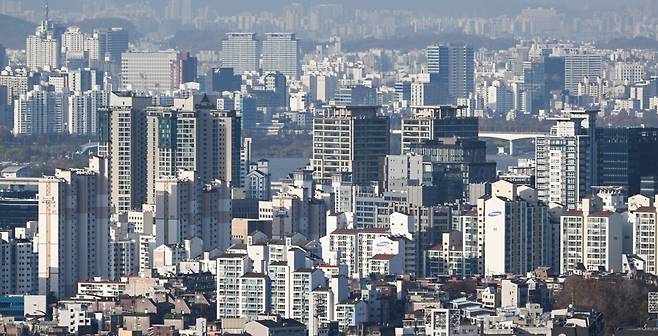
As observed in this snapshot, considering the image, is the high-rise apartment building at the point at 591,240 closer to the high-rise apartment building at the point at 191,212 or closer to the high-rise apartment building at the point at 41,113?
the high-rise apartment building at the point at 191,212

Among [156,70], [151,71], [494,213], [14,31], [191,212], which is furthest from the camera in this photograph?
[14,31]

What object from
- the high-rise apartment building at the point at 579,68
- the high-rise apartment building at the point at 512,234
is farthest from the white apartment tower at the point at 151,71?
the high-rise apartment building at the point at 512,234

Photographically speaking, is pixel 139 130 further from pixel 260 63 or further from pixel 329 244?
pixel 260 63

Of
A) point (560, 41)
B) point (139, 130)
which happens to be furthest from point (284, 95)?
point (139, 130)

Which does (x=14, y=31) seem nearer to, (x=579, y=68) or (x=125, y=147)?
(x=579, y=68)

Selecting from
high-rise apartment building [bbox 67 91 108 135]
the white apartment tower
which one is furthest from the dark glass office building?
the white apartment tower

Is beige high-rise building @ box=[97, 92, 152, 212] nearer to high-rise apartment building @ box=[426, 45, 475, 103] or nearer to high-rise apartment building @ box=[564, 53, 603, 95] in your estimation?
high-rise apartment building @ box=[426, 45, 475, 103]

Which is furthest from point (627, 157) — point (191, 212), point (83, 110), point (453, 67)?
point (453, 67)
